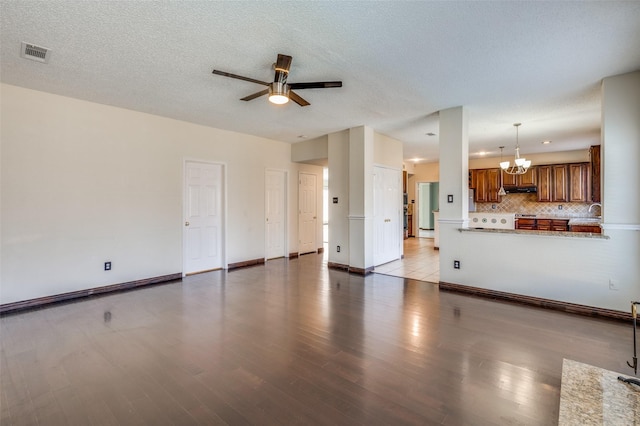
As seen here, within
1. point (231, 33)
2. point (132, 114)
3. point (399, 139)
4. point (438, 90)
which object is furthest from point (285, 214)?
point (231, 33)

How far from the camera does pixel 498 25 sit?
2.45 m

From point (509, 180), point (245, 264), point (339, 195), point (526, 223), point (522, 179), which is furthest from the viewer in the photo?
point (509, 180)

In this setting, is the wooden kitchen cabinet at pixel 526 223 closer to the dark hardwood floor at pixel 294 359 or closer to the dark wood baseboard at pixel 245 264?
the dark hardwood floor at pixel 294 359

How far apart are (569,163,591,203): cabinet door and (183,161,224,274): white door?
8479 millimetres

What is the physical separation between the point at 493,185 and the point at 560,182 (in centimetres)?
151

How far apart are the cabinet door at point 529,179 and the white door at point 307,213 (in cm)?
571

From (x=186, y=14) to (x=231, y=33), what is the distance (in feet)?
1.22

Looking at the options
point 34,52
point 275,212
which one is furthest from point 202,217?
point 34,52

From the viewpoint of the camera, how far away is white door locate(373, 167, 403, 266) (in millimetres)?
6172

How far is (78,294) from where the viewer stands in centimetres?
416

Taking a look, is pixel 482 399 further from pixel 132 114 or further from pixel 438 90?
pixel 132 114

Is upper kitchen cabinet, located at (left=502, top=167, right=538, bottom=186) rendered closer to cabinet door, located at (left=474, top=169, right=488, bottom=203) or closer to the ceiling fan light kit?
cabinet door, located at (left=474, top=169, right=488, bottom=203)

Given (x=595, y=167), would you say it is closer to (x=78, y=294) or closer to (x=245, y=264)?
(x=245, y=264)

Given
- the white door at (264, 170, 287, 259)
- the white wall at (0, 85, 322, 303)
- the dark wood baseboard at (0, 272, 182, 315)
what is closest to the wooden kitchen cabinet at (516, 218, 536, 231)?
the white door at (264, 170, 287, 259)
